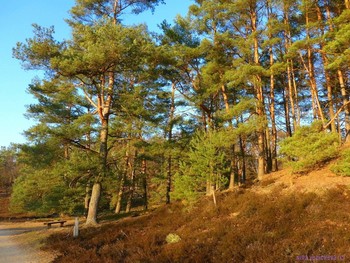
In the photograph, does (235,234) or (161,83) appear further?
(161,83)

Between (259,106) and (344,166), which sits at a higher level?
(259,106)

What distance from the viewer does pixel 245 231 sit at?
9242mm

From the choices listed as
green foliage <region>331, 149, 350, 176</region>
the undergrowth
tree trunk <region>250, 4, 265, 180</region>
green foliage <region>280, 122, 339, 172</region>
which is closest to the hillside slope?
the undergrowth

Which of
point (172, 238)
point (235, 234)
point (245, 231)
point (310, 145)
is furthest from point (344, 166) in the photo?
point (172, 238)

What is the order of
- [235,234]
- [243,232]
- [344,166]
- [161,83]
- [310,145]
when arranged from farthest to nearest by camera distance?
1. [161,83]
2. [310,145]
3. [344,166]
4. [243,232]
5. [235,234]

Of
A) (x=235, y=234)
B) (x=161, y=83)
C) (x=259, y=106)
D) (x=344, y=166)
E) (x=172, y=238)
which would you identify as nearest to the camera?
(x=235, y=234)

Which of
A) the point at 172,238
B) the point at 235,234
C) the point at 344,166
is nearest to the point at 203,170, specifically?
the point at 172,238

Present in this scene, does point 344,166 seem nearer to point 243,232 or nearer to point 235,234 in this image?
point 243,232

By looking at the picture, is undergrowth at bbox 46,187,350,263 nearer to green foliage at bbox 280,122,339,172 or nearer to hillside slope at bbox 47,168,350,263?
hillside slope at bbox 47,168,350,263

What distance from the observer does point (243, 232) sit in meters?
9.15

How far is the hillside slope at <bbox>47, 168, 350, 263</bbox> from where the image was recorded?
7438 millimetres

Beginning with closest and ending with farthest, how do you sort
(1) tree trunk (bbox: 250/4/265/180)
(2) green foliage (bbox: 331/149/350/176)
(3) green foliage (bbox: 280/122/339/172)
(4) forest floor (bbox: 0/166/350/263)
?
(4) forest floor (bbox: 0/166/350/263)
(2) green foliage (bbox: 331/149/350/176)
(3) green foliage (bbox: 280/122/339/172)
(1) tree trunk (bbox: 250/4/265/180)

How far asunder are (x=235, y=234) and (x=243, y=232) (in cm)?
32

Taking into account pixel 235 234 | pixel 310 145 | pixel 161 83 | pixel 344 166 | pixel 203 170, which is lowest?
pixel 235 234
